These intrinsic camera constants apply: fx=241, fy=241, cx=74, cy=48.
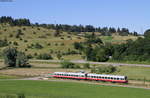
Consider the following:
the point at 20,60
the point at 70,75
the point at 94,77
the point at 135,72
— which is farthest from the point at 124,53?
the point at 20,60

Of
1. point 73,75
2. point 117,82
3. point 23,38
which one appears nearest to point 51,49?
point 23,38

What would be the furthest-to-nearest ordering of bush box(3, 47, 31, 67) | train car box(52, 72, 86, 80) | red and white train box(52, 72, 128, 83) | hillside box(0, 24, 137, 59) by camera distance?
hillside box(0, 24, 137, 59)
bush box(3, 47, 31, 67)
train car box(52, 72, 86, 80)
red and white train box(52, 72, 128, 83)

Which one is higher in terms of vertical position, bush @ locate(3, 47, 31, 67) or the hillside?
the hillside

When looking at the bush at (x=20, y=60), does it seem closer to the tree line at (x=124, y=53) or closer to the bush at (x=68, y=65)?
the bush at (x=68, y=65)

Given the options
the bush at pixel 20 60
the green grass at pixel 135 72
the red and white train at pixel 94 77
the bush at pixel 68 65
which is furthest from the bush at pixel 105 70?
the bush at pixel 20 60

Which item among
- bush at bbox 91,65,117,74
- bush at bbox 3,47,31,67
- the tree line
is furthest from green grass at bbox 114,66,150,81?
bush at bbox 3,47,31,67

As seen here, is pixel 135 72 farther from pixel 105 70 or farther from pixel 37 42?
pixel 37 42

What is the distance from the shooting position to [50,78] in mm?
68688

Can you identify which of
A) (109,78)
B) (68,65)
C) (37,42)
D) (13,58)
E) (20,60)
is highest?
(37,42)

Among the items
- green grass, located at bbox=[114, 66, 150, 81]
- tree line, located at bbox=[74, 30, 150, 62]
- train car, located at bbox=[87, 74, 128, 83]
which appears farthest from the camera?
tree line, located at bbox=[74, 30, 150, 62]

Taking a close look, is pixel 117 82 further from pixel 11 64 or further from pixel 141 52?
pixel 11 64

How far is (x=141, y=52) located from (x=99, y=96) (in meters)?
59.4

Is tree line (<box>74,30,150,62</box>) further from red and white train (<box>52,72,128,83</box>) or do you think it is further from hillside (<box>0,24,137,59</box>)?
red and white train (<box>52,72,128,83</box>)

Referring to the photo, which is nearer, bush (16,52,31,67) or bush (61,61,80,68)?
bush (61,61,80,68)
